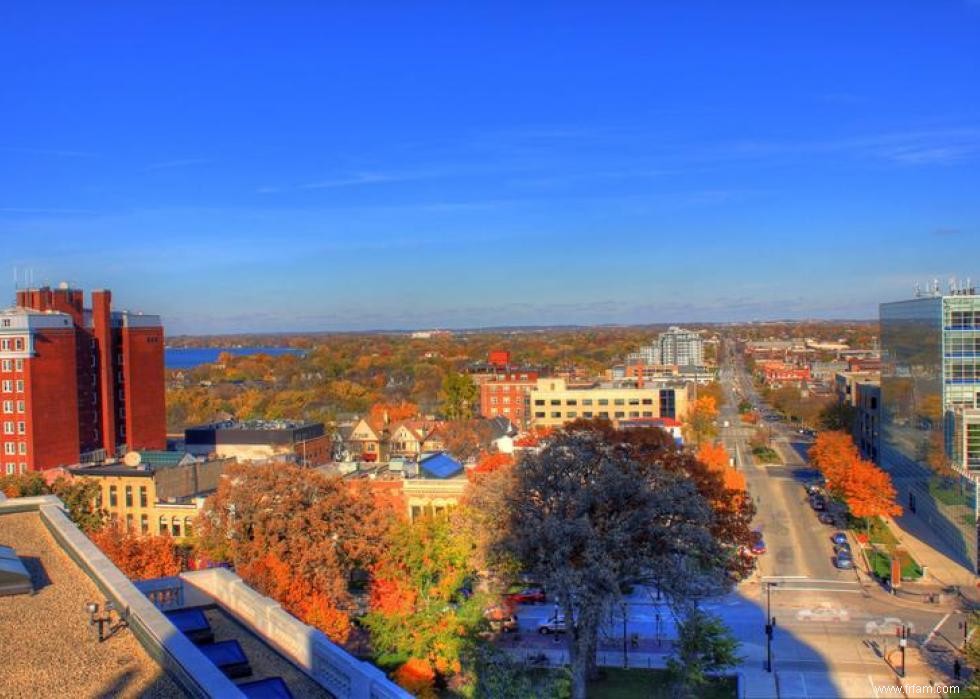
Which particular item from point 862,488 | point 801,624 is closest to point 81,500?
point 801,624

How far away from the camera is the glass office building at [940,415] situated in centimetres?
4841

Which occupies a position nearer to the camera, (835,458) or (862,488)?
(862,488)

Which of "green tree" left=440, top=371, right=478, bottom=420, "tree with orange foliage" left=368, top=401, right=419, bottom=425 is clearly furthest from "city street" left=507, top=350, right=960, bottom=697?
"green tree" left=440, top=371, right=478, bottom=420

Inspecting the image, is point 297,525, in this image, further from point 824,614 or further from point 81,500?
point 824,614

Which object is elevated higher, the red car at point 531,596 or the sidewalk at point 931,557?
the red car at point 531,596

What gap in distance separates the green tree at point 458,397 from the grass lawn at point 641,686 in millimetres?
70667

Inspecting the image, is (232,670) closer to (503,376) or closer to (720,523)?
(720,523)

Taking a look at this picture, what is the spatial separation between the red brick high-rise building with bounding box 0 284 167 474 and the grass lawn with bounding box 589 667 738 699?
1636 inches

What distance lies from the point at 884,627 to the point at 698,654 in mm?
11338

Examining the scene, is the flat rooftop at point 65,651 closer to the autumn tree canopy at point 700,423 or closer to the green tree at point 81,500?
the green tree at point 81,500

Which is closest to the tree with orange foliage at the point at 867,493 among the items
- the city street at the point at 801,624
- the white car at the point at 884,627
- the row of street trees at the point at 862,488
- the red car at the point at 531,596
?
the row of street trees at the point at 862,488

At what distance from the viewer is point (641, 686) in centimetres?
3145

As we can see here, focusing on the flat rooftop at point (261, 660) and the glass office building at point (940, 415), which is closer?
the flat rooftop at point (261, 660)

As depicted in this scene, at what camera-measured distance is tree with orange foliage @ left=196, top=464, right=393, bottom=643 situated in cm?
3444
